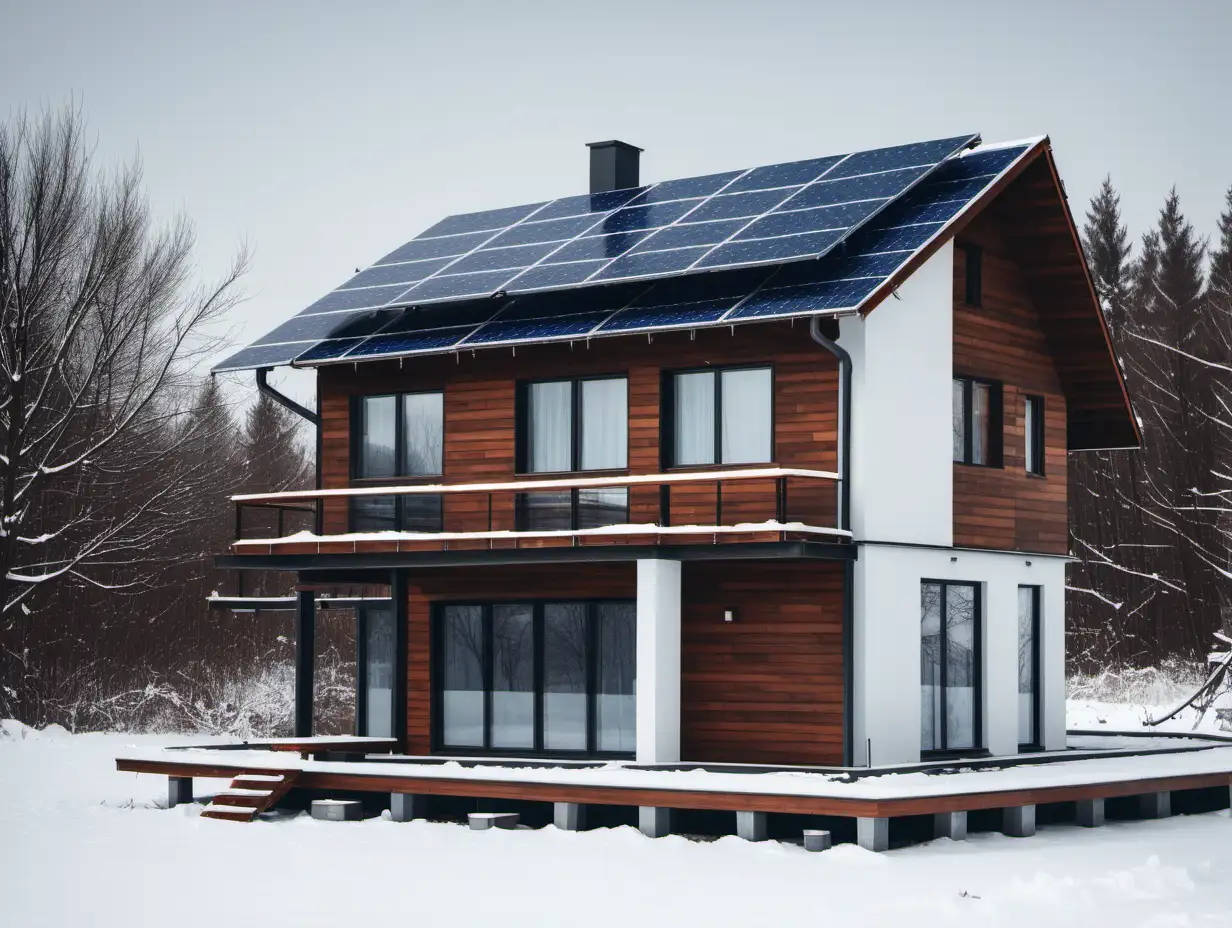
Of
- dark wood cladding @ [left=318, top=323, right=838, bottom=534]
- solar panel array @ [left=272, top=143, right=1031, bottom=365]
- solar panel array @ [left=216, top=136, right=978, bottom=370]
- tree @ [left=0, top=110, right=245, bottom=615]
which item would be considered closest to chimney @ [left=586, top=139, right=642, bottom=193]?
solar panel array @ [left=216, top=136, right=978, bottom=370]

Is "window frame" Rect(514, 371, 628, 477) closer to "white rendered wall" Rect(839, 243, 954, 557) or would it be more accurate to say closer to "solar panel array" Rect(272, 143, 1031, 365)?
"solar panel array" Rect(272, 143, 1031, 365)

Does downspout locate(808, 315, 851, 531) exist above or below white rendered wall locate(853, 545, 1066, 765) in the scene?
above

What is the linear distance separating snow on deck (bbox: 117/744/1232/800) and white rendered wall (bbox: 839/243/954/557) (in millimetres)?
3042

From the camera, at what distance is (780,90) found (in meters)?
109

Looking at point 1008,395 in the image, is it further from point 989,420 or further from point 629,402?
point 629,402

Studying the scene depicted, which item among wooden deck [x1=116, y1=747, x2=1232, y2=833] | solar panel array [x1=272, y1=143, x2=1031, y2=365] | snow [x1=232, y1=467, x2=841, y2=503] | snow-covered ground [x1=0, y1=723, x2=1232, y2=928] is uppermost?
solar panel array [x1=272, y1=143, x2=1031, y2=365]

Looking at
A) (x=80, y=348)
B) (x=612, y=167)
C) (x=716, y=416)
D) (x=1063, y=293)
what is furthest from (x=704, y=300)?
(x=80, y=348)

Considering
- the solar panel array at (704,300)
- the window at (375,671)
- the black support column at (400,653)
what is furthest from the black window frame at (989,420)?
the window at (375,671)

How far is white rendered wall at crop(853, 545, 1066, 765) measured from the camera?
20.1 m

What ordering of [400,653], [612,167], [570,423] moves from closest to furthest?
1. [570,423]
2. [400,653]
3. [612,167]

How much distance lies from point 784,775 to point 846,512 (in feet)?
10.5

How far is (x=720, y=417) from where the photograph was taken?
21.2 m

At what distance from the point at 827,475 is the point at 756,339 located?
2.00 metres

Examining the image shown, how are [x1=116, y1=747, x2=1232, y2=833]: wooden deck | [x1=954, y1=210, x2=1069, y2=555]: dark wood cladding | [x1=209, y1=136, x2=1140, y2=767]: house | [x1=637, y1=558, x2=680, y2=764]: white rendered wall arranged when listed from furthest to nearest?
1. [x1=954, y1=210, x2=1069, y2=555]: dark wood cladding
2. [x1=209, y1=136, x2=1140, y2=767]: house
3. [x1=637, y1=558, x2=680, y2=764]: white rendered wall
4. [x1=116, y1=747, x2=1232, y2=833]: wooden deck
